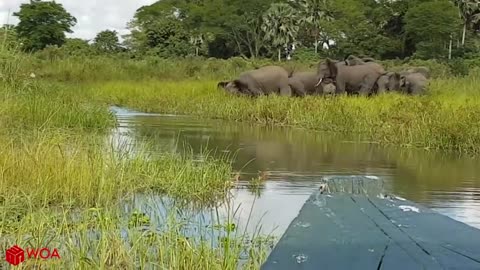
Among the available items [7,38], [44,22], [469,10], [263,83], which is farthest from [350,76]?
[469,10]

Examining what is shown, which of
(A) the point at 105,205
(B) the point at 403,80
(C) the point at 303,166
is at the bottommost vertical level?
(C) the point at 303,166

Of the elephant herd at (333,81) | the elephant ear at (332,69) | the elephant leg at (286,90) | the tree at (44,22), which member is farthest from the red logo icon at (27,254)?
the tree at (44,22)

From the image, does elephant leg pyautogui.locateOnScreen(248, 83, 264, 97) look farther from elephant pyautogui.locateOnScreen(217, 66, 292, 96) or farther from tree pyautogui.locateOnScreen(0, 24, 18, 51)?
tree pyautogui.locateOnScreen(0, 24, 18, 51)

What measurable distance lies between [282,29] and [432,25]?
1269 cm

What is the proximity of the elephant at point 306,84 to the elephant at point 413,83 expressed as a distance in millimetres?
2055

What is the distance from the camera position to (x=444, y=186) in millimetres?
8148

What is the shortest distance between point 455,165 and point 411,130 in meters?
2.55

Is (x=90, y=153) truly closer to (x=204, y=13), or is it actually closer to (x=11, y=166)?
(x=11, y=166)

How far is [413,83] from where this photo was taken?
20234 millimetres

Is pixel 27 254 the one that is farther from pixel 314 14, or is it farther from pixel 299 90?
pixel 314 14

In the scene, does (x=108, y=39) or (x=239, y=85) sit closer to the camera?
(x=239, y=85)

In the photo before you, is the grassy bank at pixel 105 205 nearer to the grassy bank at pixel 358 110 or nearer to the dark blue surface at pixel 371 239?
the dark blue surface at pixel 371 239

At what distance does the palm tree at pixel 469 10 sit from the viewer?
53.8 m

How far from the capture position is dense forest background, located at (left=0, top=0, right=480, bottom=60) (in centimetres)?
4856
